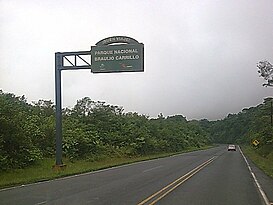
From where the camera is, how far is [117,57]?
25.4 m

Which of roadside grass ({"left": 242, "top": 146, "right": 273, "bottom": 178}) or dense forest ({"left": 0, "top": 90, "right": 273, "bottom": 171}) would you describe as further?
roadside grass ({"left": 242, "top": 146, "right": 273, "bottom": 178})

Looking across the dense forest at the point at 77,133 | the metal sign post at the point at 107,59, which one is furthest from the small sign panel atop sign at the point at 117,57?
the dense forest at the point at 77,133

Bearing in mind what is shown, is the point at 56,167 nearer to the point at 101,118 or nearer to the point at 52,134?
the point at 52,134

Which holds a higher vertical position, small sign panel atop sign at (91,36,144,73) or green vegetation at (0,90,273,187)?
small sign panel atop sign at (91,36,144,73)

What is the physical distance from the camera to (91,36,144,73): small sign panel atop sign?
25.1m

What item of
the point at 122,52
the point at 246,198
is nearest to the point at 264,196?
the point at 246,198

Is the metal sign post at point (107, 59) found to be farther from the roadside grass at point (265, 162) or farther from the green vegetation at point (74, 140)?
the roadside grass at point (265, 162)

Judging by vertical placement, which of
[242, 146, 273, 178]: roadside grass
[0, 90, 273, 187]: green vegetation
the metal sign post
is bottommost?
[242, 146, 273, 178]: roadside grass

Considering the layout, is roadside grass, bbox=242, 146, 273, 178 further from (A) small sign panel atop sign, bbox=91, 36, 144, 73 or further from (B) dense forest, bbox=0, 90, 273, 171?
(A) small sign panel atop sign, bbox=91, 36, 144, 73

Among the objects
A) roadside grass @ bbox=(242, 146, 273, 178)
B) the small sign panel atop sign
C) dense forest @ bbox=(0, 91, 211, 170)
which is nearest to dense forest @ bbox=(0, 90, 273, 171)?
dense forest @ bbox=(0, 91, 211, 170)

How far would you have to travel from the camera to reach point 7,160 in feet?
80.4

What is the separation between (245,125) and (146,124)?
11107 cm

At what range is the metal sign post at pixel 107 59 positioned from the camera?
25.2 meters

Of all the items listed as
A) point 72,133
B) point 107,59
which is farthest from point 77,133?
point 107,59
